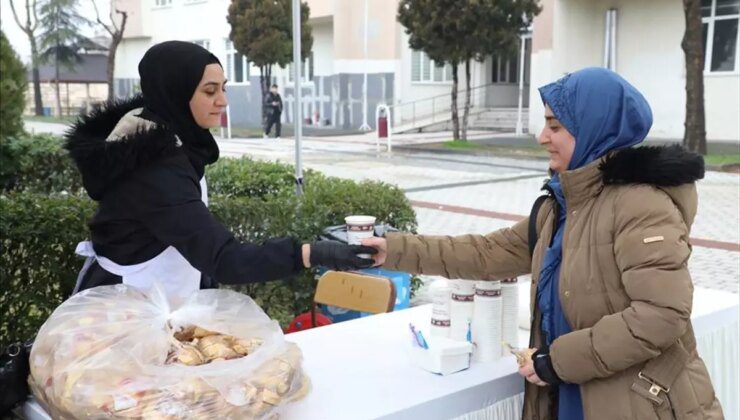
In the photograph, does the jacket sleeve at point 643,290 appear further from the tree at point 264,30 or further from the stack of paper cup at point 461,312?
the tree at point 264,30

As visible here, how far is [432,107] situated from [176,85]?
2341 cm

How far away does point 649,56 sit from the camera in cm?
1908

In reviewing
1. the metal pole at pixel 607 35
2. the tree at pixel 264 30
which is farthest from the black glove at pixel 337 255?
the tree at pixel 264 30

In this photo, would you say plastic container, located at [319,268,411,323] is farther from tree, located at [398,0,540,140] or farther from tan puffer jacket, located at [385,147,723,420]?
tree, located at [398,0,540,140]

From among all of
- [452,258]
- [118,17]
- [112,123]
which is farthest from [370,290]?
[118,17]

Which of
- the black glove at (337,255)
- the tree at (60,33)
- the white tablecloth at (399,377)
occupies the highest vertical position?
the tree at (60,33)

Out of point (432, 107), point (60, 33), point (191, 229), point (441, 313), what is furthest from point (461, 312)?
point (60, 33)

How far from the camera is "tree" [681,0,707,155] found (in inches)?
529

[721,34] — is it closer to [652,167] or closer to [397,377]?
[652,167]

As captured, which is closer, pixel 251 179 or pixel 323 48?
pixel 251 179

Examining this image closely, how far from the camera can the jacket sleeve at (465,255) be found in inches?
87.9

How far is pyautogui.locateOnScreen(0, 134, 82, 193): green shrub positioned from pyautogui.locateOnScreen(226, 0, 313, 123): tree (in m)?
14.8

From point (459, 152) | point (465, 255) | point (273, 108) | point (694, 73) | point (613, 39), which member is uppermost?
point (613, 39)

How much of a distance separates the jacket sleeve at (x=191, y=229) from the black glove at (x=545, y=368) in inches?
26.5
